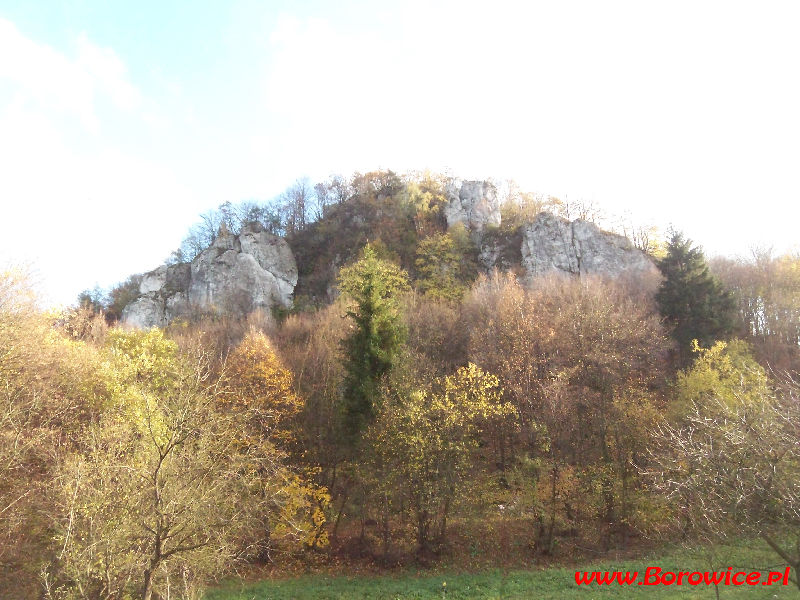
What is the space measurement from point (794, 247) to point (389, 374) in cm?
3936

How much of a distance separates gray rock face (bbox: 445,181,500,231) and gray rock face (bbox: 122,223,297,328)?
20.5 m

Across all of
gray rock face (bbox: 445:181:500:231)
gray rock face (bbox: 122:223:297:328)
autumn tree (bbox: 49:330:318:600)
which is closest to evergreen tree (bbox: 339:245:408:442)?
autumn tree (bbox: 49:330:318:600)

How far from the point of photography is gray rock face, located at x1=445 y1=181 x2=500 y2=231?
176 ft

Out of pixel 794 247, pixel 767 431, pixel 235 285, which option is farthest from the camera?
pixel 235 285

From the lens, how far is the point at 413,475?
16.7 metres

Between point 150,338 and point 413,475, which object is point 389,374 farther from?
point 150,338

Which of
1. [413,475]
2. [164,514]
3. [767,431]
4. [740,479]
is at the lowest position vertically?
[413,475]

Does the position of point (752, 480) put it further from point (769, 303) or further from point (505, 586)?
point (769, 303)

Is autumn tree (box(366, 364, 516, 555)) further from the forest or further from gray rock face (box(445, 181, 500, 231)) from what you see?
gray rock face (box(445, 181, 500, 231))

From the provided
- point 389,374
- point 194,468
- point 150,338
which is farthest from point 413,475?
point 150,338

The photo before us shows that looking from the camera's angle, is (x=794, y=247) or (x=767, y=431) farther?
(x=794, y=247)

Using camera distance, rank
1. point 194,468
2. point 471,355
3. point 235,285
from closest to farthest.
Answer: point 194,468
point 471,355
point 235,285

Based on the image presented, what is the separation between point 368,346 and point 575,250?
111ft

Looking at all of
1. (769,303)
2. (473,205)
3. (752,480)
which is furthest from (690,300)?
(752,480)
